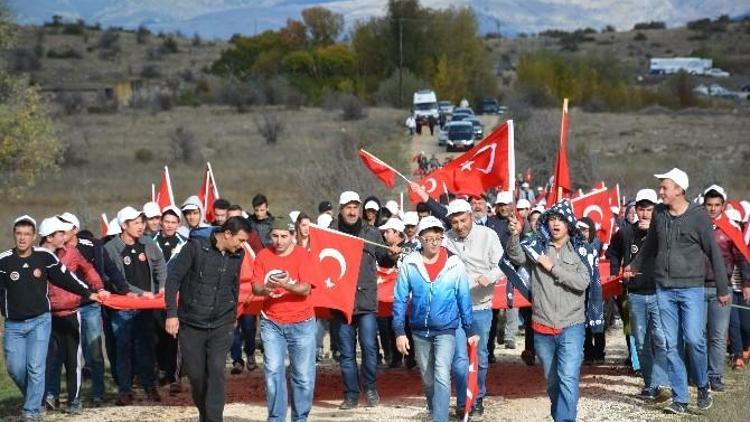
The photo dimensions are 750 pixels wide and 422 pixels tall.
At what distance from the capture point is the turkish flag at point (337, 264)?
13.3 metres

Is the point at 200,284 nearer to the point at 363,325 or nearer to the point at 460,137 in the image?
the point at 363,325

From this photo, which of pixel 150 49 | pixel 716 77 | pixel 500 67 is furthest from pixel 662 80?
pixel 150 49

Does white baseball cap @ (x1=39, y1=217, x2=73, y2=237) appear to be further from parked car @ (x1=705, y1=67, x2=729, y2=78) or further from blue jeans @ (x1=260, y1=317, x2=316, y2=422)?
parked car @ (x1=705, y1=67, x2=729, y2=78)

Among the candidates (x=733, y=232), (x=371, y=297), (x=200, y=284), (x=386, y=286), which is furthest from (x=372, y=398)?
(x=733, y=232)

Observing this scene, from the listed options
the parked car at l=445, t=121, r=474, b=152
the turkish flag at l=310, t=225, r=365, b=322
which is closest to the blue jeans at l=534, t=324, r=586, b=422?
the turkish flag at l=310, t=225, r=365, b=322

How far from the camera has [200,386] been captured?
38.1 feet

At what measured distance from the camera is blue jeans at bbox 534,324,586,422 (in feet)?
36.0

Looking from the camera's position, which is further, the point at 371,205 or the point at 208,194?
the point at 208,194

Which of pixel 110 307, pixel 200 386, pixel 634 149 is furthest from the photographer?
pixel 634 149

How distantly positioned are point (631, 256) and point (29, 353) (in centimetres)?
590

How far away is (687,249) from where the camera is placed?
40.5 feet

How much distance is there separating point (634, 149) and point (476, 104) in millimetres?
35062

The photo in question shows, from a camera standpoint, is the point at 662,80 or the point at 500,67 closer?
the point at 662,80

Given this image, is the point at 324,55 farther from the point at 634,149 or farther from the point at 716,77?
the point at 634,149
